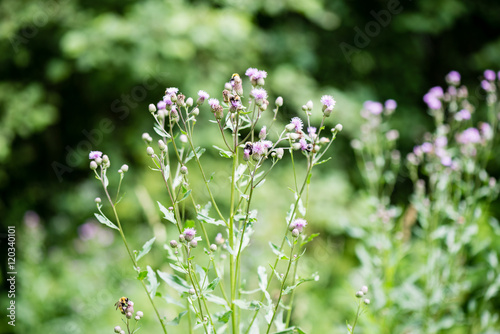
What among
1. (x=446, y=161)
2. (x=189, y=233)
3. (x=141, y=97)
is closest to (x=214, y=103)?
(x=189, y=233)

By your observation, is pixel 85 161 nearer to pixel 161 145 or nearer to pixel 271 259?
pixel 271 259

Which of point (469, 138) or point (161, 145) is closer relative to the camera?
Answer: point (161, 145)

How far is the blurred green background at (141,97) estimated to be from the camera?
3182 millimetres

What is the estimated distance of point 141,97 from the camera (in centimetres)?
361

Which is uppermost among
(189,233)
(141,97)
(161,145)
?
(161,145)

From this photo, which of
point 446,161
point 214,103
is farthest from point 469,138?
point 214,103

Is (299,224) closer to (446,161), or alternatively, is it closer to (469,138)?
(446,161)

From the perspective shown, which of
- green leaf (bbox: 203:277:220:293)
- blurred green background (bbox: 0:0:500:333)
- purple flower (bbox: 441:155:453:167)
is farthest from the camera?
blurred green background (bbox: 0:0:500:333)

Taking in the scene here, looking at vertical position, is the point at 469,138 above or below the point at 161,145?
below

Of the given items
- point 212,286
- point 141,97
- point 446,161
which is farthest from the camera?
point 141,97

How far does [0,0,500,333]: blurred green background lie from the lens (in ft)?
10.4

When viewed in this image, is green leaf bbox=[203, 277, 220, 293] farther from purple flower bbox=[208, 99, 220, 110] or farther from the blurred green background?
the blurred green background

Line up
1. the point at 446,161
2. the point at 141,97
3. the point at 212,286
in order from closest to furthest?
1. the point at 212,286
2. the point at 446,161
3. the point at 141,97

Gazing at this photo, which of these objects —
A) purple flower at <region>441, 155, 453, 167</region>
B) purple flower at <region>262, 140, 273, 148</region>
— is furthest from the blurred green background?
purple flower at <region>262, 140, 273, 148</region>
